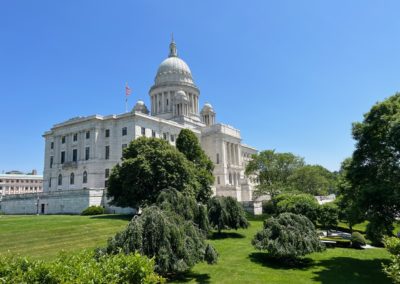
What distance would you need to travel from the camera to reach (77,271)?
971 cm

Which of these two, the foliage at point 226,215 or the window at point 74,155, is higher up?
the window at point 74,155

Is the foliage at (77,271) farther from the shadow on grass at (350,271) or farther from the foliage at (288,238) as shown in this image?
the foliage at (288,238)

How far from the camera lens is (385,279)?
1997cm

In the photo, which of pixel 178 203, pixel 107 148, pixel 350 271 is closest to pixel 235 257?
pixel 178 203

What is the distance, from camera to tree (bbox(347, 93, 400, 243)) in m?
20.1

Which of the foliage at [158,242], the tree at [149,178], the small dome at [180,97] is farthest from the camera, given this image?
the small dome at [180,97]

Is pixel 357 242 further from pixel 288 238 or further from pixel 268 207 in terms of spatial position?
pixel 268 207

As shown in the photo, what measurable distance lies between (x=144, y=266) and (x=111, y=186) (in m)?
34.4

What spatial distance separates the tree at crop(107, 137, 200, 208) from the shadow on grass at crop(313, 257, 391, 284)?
19.2 meters

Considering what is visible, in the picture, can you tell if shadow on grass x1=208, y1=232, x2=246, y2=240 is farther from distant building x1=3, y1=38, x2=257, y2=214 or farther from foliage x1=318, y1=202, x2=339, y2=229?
distant building x1=3, y1=38, x2=257, y2=214

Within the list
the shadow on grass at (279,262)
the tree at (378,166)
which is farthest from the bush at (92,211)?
the tree at (378,166)

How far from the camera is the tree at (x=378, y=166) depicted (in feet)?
66.0

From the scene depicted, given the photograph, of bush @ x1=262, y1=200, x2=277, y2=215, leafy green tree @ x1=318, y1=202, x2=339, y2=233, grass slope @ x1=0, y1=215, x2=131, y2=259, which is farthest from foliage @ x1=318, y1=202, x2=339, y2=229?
grass slope @ x1=0, y1=215, x2=131, y2=259

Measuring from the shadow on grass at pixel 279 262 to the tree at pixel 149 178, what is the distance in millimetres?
16127
